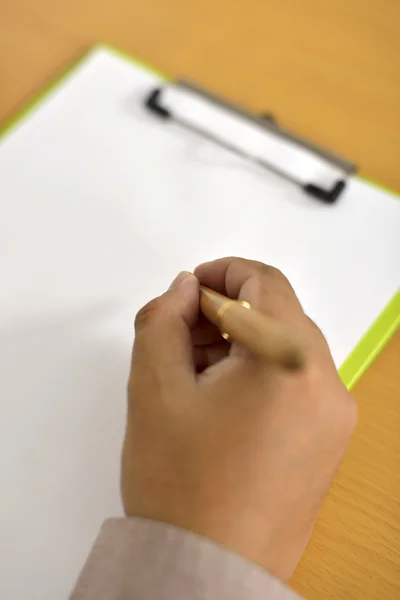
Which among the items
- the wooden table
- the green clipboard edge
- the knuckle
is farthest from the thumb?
the wooden table

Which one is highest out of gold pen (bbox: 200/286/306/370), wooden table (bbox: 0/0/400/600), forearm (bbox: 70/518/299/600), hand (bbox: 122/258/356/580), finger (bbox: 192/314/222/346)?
wooden table (bbox: 0/0/400/600)

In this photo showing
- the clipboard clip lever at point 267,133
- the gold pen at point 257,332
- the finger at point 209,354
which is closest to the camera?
the gold pen at point 257,332

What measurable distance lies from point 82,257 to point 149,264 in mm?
54

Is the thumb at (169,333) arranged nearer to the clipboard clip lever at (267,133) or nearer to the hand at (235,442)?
the hand at (235,442)

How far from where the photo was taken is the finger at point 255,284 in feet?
1.22

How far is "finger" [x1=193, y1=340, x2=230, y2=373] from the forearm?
11 cm

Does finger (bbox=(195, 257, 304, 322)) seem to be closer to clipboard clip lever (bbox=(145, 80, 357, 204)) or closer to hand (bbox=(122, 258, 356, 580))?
hand (bbox=(122, 258, 356, 580))

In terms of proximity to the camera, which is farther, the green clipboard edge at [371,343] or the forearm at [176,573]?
the green clipboard edge at [371,343]

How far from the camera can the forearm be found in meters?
0.30

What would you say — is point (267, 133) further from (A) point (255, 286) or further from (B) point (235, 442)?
(B) point (235, 442)

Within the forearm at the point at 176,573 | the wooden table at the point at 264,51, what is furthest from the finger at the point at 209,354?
the wooden table at the point at 264,51

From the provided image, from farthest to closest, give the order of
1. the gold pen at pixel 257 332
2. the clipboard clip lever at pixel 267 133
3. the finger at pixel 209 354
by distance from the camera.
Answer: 1. the clipboard clip lever at pixel 267 133
2. the finger at pixel 209 354
3. the gold pen at pixel 257 332

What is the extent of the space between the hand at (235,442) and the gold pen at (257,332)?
0.02 meters

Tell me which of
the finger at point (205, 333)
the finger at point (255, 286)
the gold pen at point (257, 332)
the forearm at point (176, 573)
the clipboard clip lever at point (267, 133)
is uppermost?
the clipboard clip lever at point (267, 133)
